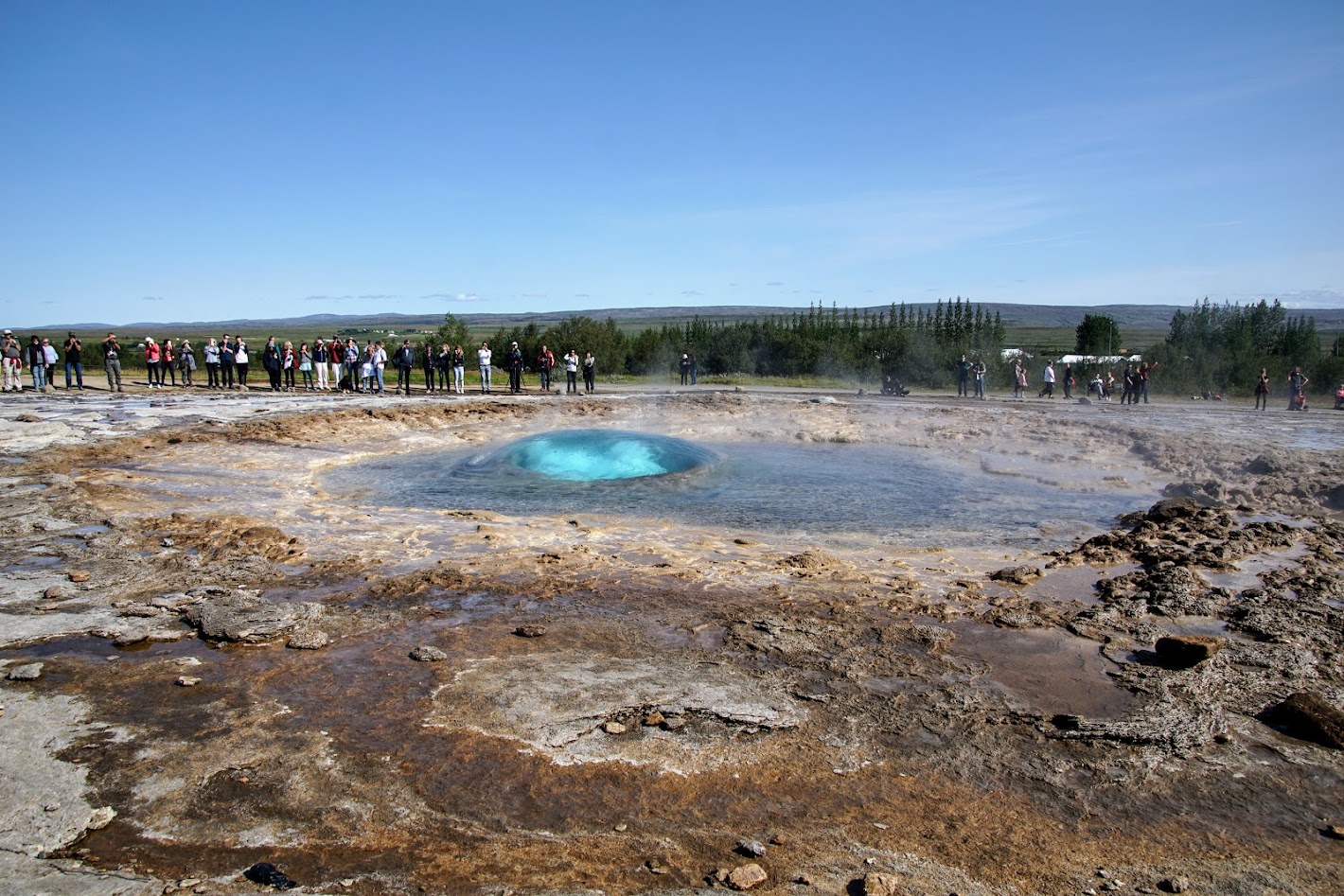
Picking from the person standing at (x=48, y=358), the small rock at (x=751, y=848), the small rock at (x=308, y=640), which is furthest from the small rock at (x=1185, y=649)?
the person standing at (x=48, y=358)

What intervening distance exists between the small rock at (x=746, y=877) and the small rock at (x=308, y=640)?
3.74 m

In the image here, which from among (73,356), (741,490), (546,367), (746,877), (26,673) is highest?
(73,356)

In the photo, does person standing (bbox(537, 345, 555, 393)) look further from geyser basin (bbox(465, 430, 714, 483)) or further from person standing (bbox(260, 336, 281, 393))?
geyser basin (bbox(465, 430, 714, 483))

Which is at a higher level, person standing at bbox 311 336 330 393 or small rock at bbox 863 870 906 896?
person standing at bbox 311 336 330 393

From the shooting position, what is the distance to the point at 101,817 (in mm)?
3973

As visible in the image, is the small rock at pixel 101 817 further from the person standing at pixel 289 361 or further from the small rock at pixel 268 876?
the person standing at pixel 289 361

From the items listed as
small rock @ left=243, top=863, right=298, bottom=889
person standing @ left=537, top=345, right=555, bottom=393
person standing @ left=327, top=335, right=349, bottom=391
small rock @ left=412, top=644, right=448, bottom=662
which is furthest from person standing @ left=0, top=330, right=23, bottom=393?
small rock @ left=243, top=863, right=298, bottom=889

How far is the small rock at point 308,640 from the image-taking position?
243 inches

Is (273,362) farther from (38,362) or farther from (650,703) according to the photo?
(650,703)

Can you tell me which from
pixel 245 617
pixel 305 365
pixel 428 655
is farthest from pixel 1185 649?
pixel 305 365

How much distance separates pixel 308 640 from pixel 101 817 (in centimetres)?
230

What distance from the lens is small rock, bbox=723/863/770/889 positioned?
11.8ft

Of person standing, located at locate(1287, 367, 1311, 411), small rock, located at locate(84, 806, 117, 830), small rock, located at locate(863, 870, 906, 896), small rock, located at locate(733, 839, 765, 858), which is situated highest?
person standing, located at locate(1287, 367, 1311, 411)

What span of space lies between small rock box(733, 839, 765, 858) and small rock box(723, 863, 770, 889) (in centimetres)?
13
